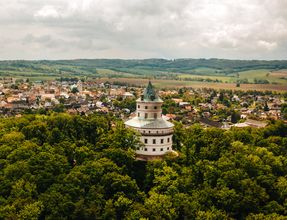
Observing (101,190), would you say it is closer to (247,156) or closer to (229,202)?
(229,202)

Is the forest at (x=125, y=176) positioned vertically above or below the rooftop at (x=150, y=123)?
below

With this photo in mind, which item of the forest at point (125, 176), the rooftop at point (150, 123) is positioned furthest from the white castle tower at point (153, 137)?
the forest at point (125, 176)

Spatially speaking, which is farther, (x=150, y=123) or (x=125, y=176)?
(x=150, y=123)

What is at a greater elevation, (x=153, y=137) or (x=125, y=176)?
(x=153, y=137)

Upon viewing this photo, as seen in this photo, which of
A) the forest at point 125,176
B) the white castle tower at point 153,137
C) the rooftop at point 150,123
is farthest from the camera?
the rooftop at point 150,123

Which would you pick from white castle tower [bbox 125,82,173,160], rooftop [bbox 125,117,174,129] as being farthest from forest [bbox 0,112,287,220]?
rooftop [bbox 125,117,174,129]

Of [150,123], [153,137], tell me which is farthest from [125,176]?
[150,123]

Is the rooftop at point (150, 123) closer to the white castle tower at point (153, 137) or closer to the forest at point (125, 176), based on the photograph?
the white castle tower at point (153, 137)

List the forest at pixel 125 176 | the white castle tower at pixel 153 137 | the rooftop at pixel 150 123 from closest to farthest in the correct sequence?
1. the forest at pixel 125 176
2. the white castle tower at pixel 153 137
3. the rooftop at pixel 150 123

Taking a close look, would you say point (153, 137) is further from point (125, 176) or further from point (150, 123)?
point (125, 176)
